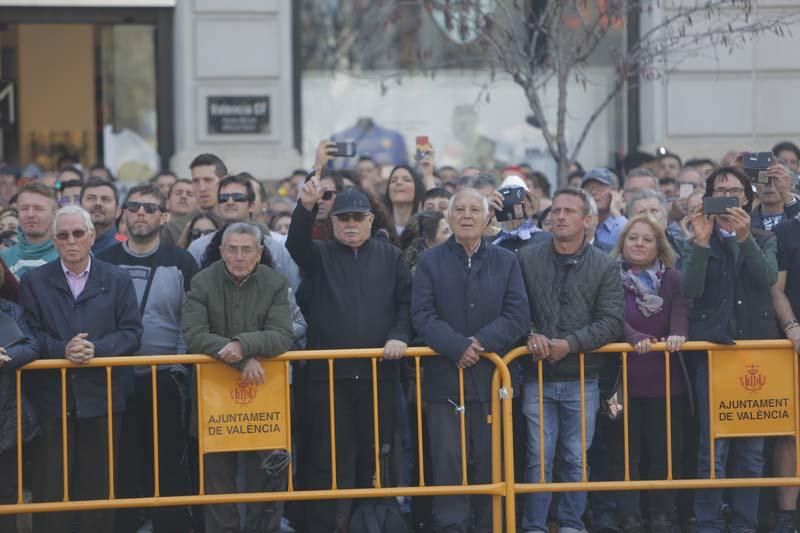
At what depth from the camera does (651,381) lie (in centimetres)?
899

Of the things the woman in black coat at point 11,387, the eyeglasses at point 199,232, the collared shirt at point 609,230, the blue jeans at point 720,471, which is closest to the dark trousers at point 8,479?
the woman in black coat at point 11,387

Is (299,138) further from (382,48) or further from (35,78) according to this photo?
(35,78)

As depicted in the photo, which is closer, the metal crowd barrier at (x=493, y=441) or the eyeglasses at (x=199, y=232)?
the metal crowd barrier at (x=493, y=441)

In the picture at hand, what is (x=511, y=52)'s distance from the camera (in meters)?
13.1

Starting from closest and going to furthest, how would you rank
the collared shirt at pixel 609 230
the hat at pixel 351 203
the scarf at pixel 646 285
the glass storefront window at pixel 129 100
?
1. the hat at pixel 351 203
2. the scarf at pixel 646 285
3. the collared shirt at pixel 609 230
4. the glass storefront window at pixel 129 100

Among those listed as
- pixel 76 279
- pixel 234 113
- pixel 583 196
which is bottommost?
pixel 76 279

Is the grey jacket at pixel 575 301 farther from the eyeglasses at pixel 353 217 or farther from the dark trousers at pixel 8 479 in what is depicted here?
the dark trousers at pixel 8 479

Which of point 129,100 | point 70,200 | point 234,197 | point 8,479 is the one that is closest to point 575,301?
point 234,197

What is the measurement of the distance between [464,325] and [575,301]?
73 cm

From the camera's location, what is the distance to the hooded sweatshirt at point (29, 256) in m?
9.51

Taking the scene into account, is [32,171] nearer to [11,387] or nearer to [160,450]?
[160,450]

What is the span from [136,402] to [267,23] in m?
7.45

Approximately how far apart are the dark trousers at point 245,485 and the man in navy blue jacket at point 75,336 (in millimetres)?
670

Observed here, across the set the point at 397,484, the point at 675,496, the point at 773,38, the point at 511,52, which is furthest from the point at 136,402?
the point at 773,38
